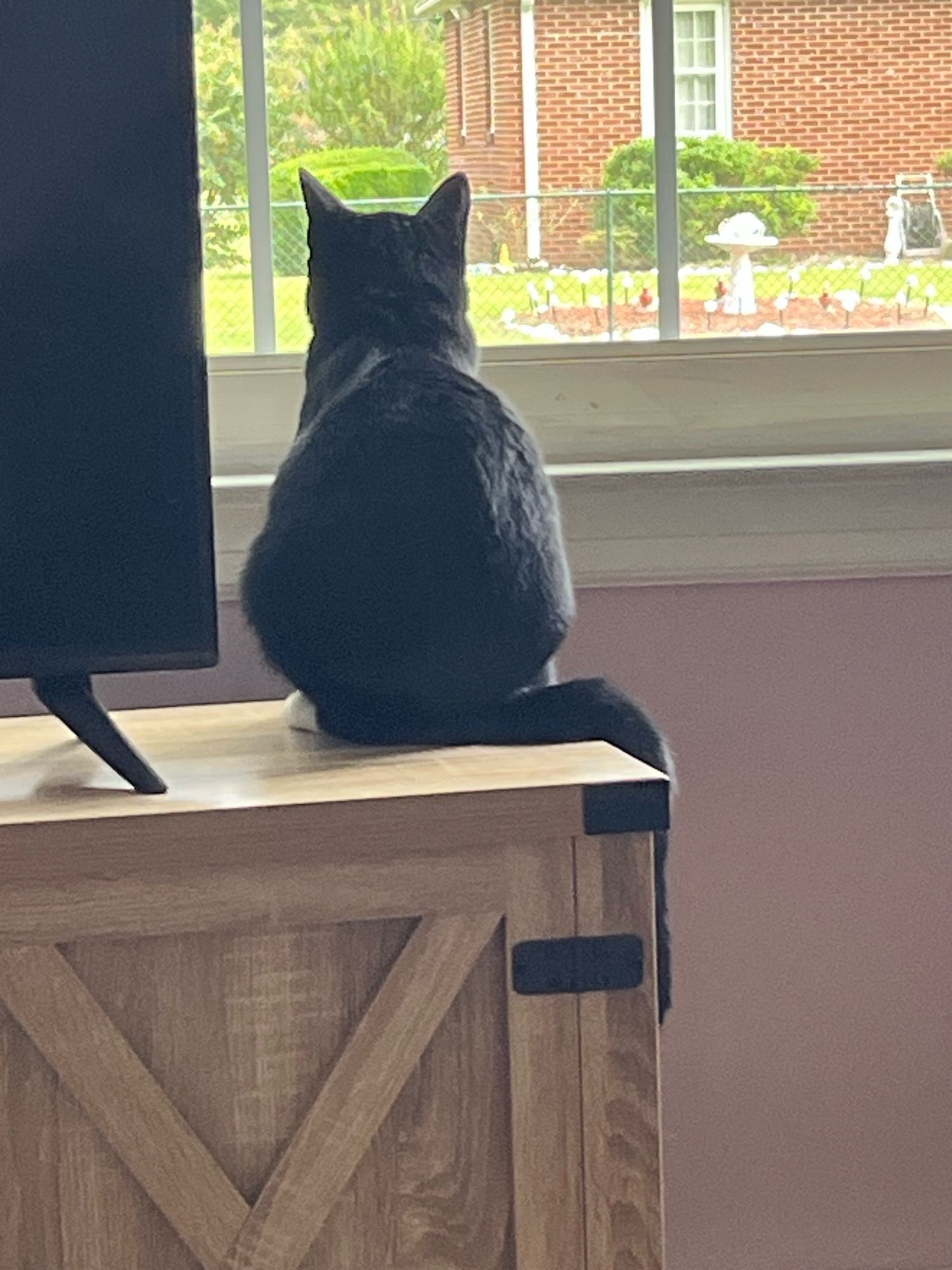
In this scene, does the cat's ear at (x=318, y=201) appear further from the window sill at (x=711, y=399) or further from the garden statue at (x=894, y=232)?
the garden statue at (x=894, y=232)

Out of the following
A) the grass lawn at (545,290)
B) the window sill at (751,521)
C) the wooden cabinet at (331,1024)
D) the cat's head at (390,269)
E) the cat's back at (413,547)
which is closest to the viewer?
the wooden cabinet at (331,1024)

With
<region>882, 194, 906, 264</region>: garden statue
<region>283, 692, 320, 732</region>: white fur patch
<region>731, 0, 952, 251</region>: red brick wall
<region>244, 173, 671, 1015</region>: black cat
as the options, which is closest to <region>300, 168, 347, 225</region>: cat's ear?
<region>244, 173, 671, 1015</region>: black cat

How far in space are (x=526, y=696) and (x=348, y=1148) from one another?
34cm

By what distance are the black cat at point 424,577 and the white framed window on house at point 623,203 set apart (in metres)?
0.36

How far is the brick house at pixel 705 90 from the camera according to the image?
5.38ft

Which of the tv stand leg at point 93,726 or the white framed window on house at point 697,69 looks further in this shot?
the white framed window on house at point 697,69

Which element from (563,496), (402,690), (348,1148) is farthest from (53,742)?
(563,496)

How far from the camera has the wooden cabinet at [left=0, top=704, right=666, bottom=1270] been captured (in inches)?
42.4

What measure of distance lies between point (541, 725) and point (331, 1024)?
0.27 metres

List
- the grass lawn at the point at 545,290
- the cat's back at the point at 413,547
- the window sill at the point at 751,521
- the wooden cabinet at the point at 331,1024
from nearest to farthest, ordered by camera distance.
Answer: the wooden cabinet at the point at 331,1024 → the cat's back at the point at 413,547 → the window sill at the point at 751,521 → the grass lawn at the point at 545,290

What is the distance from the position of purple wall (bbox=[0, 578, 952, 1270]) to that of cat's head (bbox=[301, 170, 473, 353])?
13.2 inches

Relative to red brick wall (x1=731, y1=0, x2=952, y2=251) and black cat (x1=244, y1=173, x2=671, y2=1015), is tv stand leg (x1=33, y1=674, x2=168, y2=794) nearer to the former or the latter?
black cat (x1=244, y1=173, x2=671, y2=1015)

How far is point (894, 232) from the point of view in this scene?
66.3 inches

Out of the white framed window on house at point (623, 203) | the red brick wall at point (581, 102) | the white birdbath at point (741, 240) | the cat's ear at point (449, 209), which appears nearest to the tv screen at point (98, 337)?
the cat's ear at point (449, 209)
